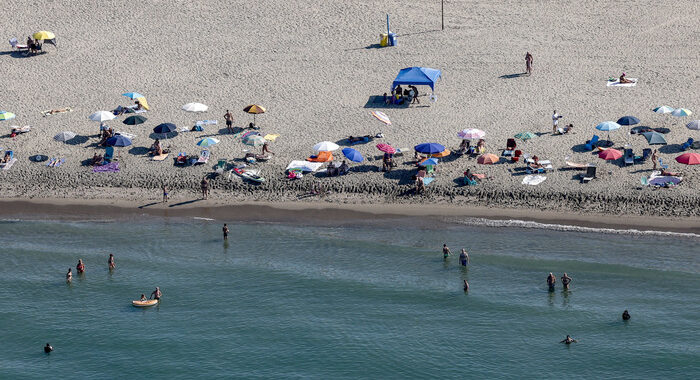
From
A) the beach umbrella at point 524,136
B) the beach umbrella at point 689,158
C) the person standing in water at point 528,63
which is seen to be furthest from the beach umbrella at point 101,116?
the beach umbrella at point 689,158

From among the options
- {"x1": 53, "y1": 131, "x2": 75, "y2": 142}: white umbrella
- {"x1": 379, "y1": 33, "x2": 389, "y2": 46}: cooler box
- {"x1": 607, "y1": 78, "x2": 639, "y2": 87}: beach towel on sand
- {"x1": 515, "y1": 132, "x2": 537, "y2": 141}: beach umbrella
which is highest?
{"x1": 379, "y1": 33, "x2": 389, "y2": 46}: cooler box

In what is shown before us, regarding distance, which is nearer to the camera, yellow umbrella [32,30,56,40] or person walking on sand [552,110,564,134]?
person walking on sand [552,110,564,134]

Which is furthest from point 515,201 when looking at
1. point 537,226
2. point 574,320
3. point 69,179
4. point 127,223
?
point 69,179

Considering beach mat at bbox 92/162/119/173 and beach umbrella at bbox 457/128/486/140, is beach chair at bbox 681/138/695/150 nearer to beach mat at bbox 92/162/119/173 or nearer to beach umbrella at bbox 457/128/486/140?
beach umbrella at bbox 457/128/486/140

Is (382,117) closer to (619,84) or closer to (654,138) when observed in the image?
(654,138)

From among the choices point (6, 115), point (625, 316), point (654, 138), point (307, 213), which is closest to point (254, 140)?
point (307, 213)

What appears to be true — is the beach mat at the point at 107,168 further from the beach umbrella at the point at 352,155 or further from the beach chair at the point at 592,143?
the beach chair at the point at 592,143

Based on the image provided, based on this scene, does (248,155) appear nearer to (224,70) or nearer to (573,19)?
(224,70)

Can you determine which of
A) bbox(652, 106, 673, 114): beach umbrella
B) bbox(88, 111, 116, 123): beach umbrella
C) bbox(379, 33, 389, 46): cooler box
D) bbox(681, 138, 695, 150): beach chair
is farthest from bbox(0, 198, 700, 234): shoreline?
bbox(379, 33, 389, 46): cooler box
